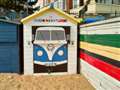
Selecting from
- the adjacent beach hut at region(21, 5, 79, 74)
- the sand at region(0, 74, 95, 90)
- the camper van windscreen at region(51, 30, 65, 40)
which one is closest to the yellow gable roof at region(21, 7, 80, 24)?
the adjacent beach hut at region(21, 5, 79, 74)

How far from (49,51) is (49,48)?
0.10m

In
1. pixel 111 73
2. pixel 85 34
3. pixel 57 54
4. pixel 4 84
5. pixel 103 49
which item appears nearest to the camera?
pixel 111 73

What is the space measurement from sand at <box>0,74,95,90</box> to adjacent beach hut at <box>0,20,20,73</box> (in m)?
0.36

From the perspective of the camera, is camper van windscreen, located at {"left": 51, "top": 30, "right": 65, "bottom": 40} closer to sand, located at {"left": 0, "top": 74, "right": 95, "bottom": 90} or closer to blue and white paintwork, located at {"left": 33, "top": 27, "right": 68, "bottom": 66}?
blue and white paintwork, located at {"left": 33, "top": 27, "right": 68, "bottom": 66}

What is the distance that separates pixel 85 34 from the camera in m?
10.1

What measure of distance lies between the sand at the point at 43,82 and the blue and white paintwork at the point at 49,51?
1.68 ft

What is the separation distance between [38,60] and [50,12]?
5.44 feet

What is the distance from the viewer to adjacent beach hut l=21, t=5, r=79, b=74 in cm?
1066

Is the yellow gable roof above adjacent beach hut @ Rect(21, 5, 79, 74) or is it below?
above

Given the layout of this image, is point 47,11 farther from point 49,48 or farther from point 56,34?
point 49,48

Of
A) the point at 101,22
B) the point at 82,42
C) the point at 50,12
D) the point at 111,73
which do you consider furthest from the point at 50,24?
the point at 111,73

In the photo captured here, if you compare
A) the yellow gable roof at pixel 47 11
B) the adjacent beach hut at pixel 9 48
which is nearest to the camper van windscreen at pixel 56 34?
the yellow gable roof at pixel 47 11

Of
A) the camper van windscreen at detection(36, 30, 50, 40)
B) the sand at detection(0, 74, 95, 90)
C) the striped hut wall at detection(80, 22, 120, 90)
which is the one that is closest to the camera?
the striped hut wall at detection(80, 22, 120, 90)

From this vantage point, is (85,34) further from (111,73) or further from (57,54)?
(111,73)
